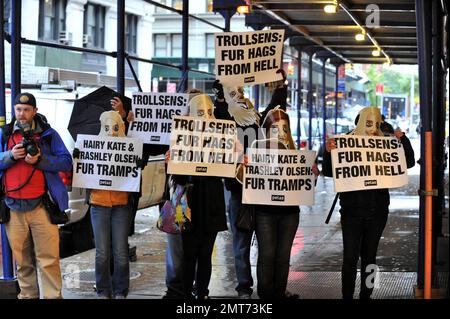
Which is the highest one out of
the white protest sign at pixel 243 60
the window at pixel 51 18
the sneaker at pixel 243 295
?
the window at pixel 51 18

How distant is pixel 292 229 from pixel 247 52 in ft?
6.33

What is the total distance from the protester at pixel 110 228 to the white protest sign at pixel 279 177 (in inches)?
50.0

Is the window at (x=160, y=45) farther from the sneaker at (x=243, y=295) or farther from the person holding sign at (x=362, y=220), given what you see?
the person holding sign at (x=362, y=220)

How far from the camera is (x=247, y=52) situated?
8547 mm

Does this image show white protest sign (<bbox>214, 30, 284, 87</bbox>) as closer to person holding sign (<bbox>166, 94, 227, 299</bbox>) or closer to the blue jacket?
person holding sign (<bbox>166, 94, 227, 299</bbox>)

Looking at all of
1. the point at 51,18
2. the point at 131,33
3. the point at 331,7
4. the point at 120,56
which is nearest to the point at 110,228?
the point at 120,56

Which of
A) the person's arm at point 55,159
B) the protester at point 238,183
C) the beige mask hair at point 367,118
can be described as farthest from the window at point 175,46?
the person's arm at point 55,159

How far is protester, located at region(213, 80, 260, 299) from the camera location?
8234 millimetres

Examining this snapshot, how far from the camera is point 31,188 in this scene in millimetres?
7527

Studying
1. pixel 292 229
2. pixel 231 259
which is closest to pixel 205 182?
pixel 292 229

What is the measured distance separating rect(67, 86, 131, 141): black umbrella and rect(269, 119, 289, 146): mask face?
1.88 meters

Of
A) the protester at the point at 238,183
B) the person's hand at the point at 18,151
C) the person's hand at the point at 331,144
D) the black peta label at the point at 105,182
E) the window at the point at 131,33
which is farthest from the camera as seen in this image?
the window at the point at 131,33

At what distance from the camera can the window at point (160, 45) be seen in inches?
1921
